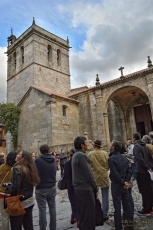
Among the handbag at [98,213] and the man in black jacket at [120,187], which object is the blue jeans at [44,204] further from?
the man in black jacket at [120,187]

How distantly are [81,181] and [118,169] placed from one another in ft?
3.21

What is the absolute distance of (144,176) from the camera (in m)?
4.52

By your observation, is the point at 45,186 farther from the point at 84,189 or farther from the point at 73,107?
the point at 73,107

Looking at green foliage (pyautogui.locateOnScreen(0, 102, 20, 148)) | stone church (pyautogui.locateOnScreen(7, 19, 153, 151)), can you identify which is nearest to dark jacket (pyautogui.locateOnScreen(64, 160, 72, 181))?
stone church (pyautogui.locateOnScreen(7, 19, 153, 151))

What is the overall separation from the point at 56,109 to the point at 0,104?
26.5ft

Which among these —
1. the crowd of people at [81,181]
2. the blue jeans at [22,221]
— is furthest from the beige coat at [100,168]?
the blue jeans at [22,221]

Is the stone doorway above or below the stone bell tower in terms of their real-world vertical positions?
below

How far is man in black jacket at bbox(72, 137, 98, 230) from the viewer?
2.94 meters

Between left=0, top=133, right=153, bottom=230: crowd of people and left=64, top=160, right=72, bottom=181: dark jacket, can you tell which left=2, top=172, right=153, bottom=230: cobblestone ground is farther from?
left=64, top=160, right=72, bottom=181: dark jacket

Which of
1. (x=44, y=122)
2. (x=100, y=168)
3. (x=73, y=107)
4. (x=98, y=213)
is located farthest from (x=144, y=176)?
(x=73, y=107)

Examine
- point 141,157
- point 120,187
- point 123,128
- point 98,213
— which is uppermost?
point 123,128

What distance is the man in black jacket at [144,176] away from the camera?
4.45 m

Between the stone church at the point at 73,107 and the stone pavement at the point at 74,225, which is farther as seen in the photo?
the stone church at the point at 73,107

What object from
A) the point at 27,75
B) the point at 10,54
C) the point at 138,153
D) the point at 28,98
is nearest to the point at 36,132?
the point at 28,98
